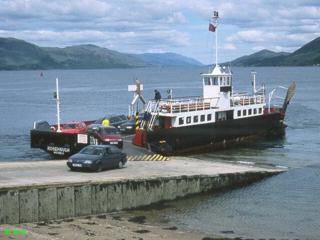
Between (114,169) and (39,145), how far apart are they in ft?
36.2

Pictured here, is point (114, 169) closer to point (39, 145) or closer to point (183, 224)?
point (183, 224)

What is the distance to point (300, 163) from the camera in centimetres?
4316

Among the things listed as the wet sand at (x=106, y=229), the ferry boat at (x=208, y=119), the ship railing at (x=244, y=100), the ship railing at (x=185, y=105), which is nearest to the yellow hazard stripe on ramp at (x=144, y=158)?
the ferry boat at (x=208, y=119)

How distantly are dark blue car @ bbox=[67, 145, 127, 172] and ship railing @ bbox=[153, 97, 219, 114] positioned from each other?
12271 millimetres

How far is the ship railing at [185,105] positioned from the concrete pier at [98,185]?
8.61m

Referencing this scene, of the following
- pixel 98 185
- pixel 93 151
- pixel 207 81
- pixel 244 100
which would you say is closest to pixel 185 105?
pixel 207 81

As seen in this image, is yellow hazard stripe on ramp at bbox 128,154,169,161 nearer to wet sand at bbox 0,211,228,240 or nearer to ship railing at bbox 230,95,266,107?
wet sand at bbox 0,211,228,240

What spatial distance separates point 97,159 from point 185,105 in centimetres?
1674

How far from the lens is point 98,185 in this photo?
27203 mm

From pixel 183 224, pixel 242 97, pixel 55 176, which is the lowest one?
pixel 183 224

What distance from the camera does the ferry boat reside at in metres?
43.3

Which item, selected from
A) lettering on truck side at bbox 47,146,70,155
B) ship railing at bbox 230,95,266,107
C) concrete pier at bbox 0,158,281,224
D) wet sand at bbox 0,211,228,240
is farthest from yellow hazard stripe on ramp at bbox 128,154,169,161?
ship railing at bbox 230,95,266,107

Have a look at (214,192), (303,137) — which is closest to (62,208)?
(214,192)

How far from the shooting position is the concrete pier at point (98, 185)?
24.8 metres
